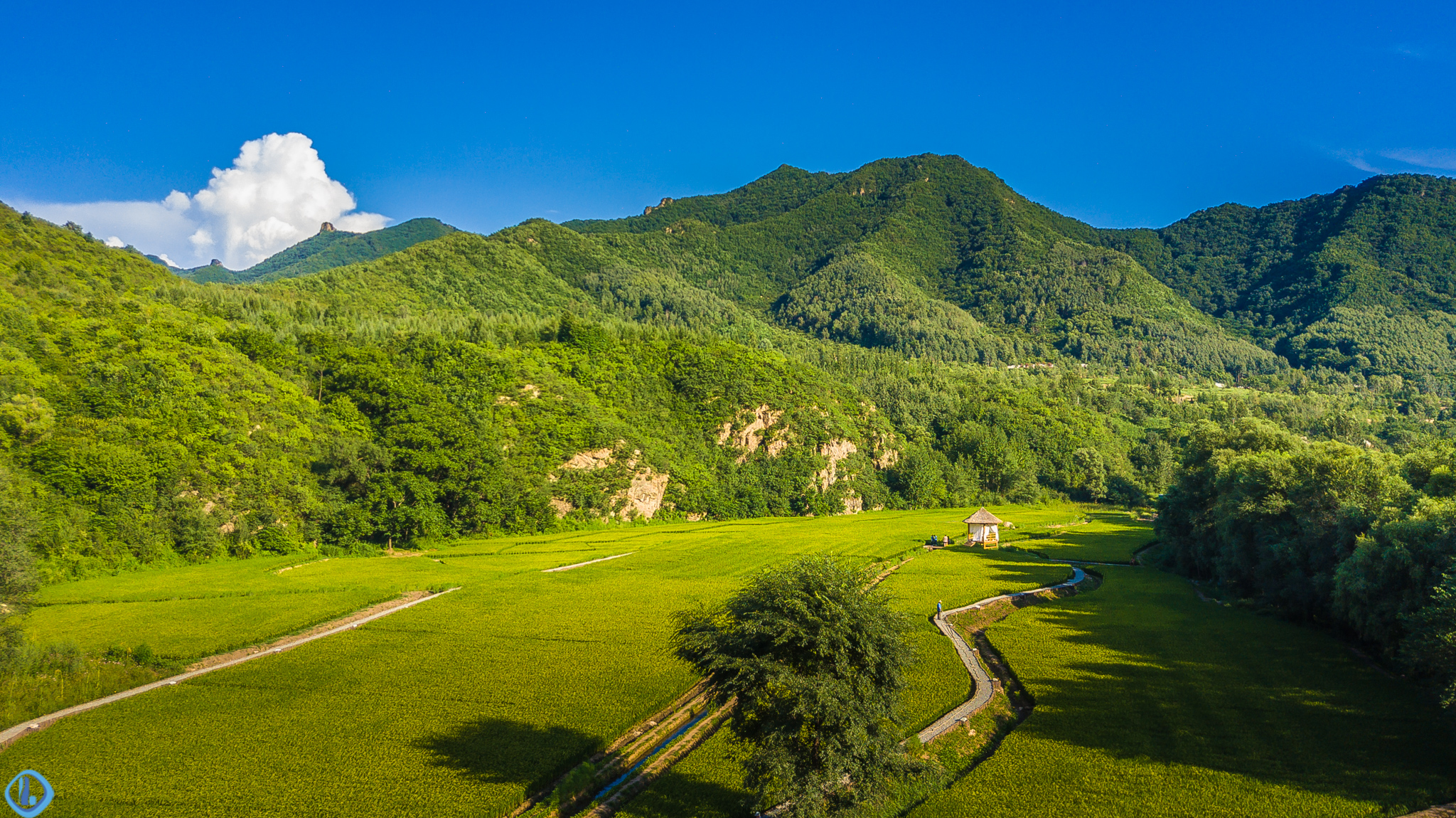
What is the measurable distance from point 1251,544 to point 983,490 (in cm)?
10116

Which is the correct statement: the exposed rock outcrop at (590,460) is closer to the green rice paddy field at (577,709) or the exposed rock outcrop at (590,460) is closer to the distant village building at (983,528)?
the green rice paddy field at (577,709)

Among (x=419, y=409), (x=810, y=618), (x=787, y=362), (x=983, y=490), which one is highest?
(x=787, y=362)

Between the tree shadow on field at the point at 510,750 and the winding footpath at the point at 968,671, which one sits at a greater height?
the tree shadow on field at the point at 510,750

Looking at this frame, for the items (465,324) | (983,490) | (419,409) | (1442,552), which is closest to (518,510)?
(419,409)

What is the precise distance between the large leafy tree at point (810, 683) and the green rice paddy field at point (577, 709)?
2002 millimetres

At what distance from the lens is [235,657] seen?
36.2 meters

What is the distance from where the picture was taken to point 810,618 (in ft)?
68.5

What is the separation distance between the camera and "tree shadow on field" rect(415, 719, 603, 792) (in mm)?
23000

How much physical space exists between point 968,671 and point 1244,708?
1117 centimetres

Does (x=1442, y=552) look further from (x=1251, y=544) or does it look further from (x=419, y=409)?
(x=419, y=409)

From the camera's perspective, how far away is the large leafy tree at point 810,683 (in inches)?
774

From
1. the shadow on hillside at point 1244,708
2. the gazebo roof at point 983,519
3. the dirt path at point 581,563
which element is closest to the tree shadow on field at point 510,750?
the shadow on hillside at point 1244,708

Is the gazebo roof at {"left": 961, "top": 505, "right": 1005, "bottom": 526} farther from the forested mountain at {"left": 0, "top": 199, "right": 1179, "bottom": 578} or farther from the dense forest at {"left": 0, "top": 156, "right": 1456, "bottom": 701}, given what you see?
the forested mountain at {"left": 0, "top": 199, "right": 1179, "bottom": 578}

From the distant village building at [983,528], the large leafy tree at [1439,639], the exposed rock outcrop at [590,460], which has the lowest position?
the distant village building at [983,528]
